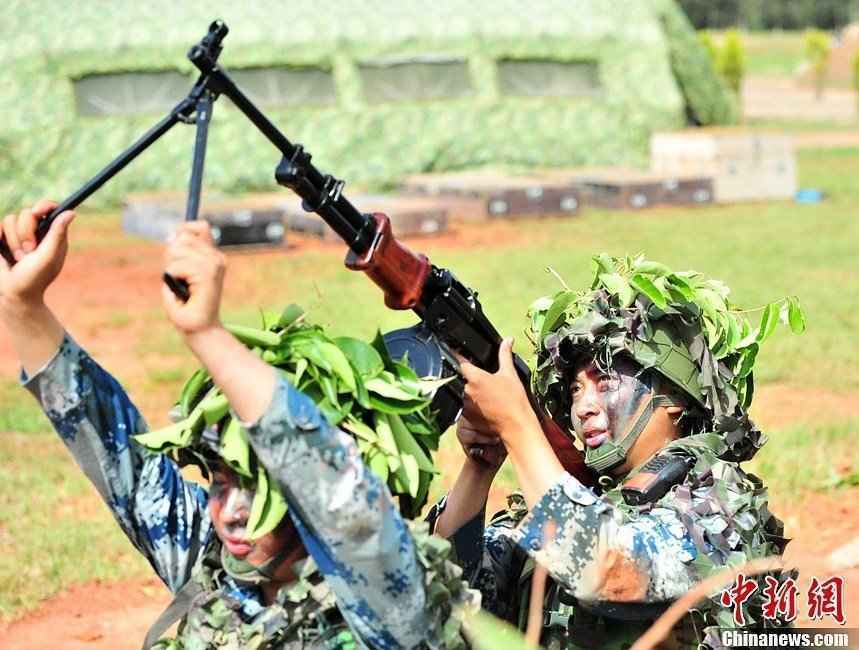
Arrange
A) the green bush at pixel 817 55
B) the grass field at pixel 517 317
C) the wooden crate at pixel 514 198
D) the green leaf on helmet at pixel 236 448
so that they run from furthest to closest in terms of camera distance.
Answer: the green bush at pixel 817 55
the wooden crate at pixel 514 198
the grass field at pixel 517 317
the green leaf on helmet at pixel 236 448

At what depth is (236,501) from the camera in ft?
10.2

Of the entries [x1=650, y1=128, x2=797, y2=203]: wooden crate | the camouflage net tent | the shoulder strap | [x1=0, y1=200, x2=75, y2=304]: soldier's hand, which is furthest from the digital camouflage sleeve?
[x1=650, y1=128, x2=797, y2=203]: wooden crate

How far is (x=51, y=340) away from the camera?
319 centimetres

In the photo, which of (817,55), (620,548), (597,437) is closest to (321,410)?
(620,548)

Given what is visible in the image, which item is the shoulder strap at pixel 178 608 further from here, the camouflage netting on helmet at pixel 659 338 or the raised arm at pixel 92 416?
the camouflage netting on helmet at pixel 659 338

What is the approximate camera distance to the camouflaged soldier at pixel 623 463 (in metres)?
3.40

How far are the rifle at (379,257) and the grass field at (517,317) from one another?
0.21 meters

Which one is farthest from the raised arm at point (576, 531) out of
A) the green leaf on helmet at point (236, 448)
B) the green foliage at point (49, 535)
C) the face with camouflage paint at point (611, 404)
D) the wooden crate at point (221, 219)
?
the wooden crate at point (221, 219)

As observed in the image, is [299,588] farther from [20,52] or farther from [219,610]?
[20,52]

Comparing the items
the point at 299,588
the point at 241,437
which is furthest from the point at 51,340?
the point at 299,588

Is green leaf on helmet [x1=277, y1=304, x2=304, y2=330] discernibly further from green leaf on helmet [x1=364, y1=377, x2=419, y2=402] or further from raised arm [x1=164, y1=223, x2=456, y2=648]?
A: raised arm [x1=164, y1=223, x2=456, y2=648]

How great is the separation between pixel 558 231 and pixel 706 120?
27.3 ft

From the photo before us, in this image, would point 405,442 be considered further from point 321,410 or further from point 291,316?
point 291,316

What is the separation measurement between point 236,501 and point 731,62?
32.4m
